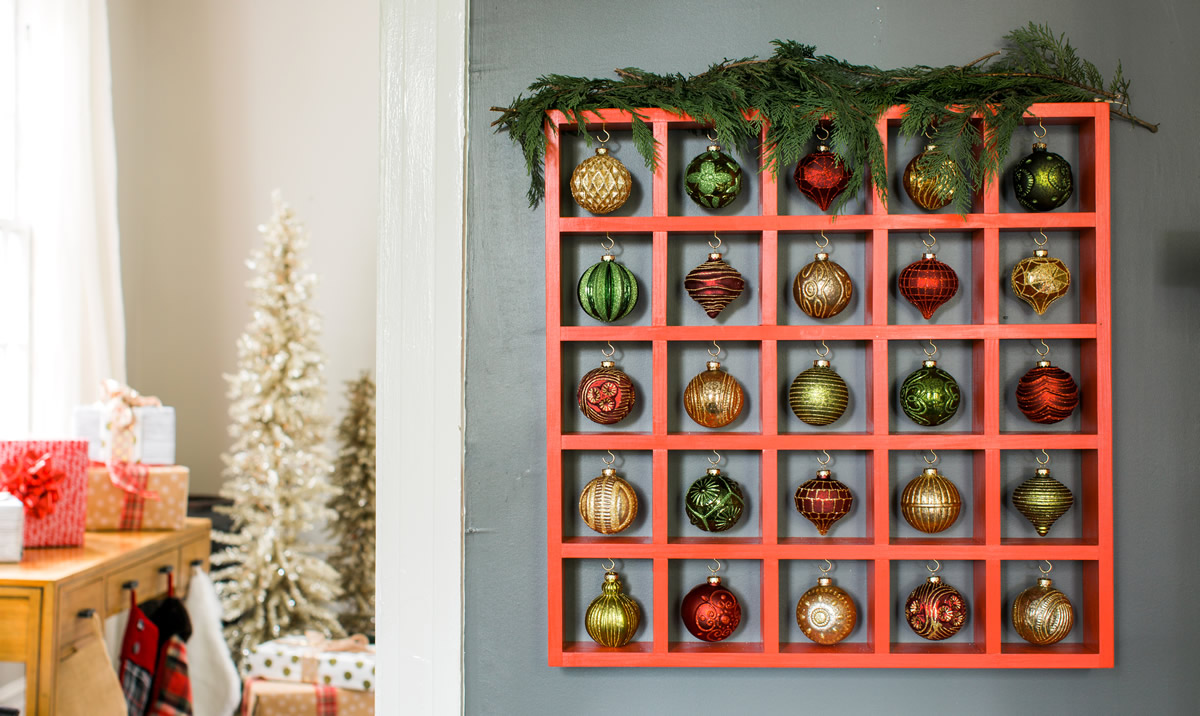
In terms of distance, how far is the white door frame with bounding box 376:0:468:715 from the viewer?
3.72ft

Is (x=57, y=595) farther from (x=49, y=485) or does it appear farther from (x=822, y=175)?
(x=822, y=175)

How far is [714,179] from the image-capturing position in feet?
3.51

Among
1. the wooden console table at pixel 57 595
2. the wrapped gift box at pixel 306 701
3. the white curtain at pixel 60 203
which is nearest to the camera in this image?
the wooden console table at pixel 57 595

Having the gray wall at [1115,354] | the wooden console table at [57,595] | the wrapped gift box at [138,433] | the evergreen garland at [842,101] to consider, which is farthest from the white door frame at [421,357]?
the wrapped gift box at [138,433]

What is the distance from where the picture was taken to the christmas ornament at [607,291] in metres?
1.08

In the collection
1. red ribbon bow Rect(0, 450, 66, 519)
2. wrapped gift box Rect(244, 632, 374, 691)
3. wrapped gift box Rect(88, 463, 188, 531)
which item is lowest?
wrapped gift box Rect(244, 632, 374, 691)

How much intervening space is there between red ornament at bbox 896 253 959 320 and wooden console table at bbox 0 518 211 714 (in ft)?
5.84

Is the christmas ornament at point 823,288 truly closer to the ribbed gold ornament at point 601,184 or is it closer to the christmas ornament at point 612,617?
A: the ribbed gold ornament at point 601,184

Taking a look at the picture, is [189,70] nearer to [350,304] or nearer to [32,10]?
[32,10]

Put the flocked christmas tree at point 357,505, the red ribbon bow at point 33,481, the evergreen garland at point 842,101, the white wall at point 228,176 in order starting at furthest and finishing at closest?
the white wall at point 228,176 → the flocked christmas tree at point 357,505 → the red ribbon bow at point 33,481 → the evergreen garland at point 842,101

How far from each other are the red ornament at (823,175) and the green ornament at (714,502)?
41cm

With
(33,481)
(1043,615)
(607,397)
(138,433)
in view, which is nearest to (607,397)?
(607,397)

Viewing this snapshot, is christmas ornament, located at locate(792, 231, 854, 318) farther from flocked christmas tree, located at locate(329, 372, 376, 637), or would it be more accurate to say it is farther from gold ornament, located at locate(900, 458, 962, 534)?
flocked christmas tree, located at locate(329, 372, 376, 637)

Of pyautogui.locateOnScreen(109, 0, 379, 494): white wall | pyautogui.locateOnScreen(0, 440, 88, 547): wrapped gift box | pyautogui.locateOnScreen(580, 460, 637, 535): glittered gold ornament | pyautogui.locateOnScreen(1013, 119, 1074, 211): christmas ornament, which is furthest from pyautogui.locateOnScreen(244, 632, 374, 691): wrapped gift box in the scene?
pyautogui.locateOnScreen(1013, 119, 1074, 211): christmas ornament
